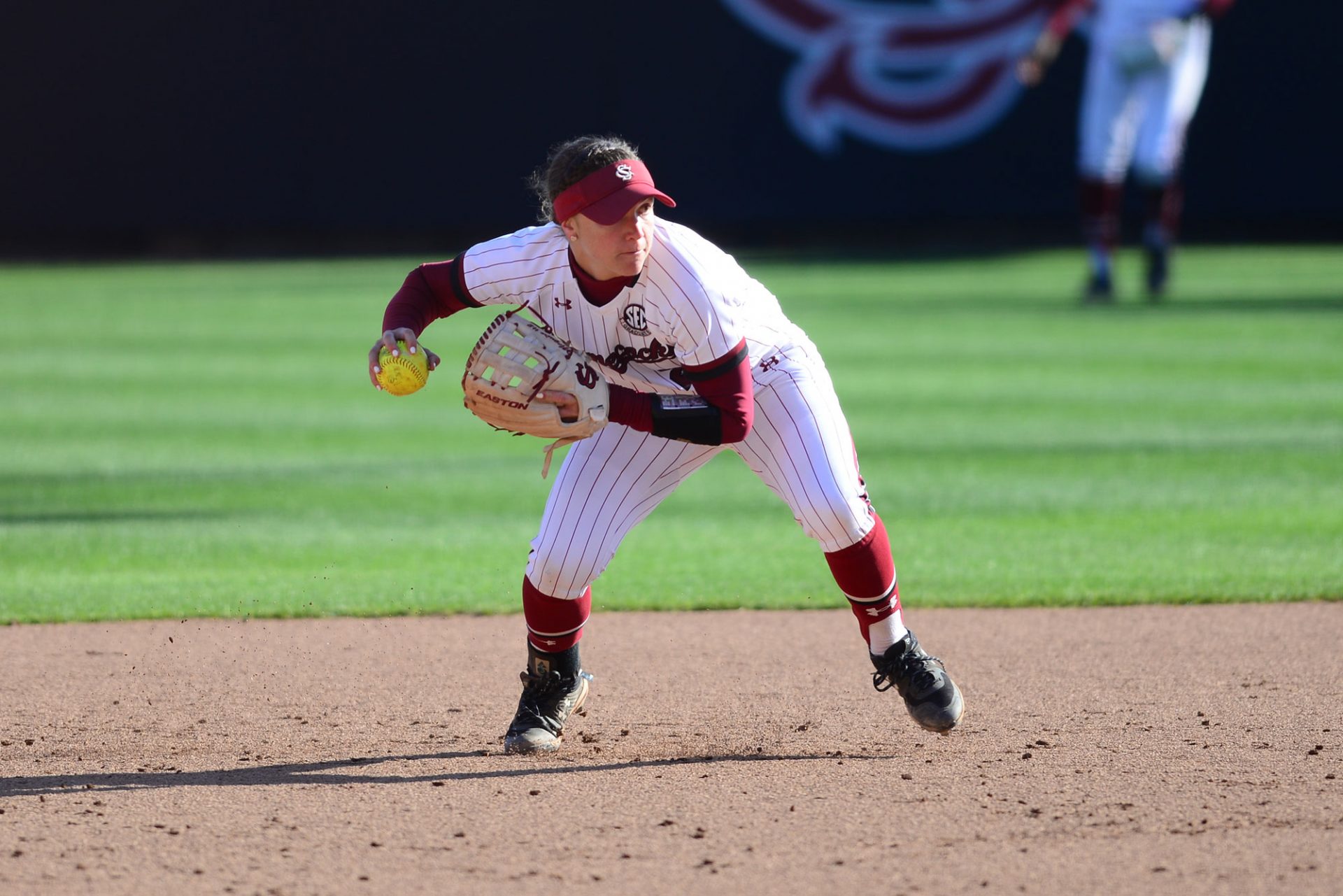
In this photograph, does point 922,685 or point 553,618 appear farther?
point 553,618

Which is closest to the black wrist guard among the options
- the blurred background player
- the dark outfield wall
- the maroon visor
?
the maroon visor

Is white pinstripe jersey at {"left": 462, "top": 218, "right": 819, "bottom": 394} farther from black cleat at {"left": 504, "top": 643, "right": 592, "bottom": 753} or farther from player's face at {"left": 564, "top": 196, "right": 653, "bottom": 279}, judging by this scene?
black cleat at {"left": 504, "top": 643, "right": 592, "bottom": 753}

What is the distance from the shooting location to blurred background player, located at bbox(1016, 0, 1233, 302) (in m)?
14.7

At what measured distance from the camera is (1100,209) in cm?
1512

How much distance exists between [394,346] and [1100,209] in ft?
40.3

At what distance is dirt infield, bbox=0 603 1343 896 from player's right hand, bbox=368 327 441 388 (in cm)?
94

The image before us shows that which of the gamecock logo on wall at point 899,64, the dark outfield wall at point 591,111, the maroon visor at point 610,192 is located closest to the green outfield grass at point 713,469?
the maroon visor at point 610,192

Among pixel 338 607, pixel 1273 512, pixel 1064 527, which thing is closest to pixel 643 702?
pixel 338 607

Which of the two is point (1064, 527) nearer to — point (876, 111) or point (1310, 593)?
point (1310, 593)

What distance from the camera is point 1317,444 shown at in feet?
29.0

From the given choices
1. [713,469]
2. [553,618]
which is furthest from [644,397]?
[713,469]

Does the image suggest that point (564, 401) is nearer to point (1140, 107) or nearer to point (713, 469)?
point (713, 469)

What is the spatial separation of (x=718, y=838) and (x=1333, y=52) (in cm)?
1931

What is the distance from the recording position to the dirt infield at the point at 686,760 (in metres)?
3.18
